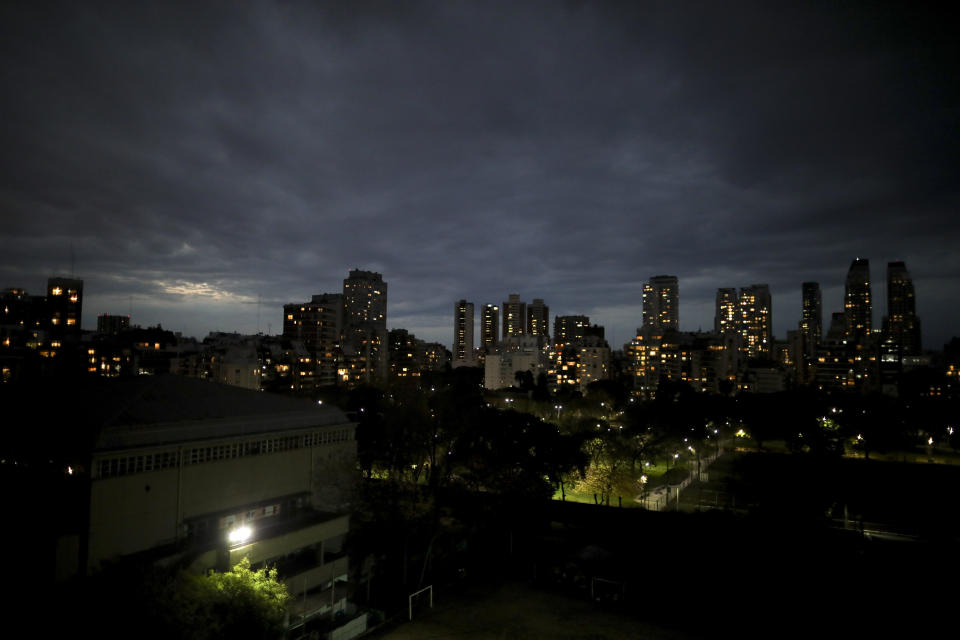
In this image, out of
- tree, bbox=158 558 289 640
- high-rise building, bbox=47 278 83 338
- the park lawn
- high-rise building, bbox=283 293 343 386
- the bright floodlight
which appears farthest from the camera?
high-rise building, bbox=47 278 83 338

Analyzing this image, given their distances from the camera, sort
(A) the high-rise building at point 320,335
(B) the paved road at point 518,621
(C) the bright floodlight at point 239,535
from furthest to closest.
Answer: (A) the high-rise building at point 320,335 → (C) the bright floodlight at point 239,535 → (B) the paved road at point 518,621

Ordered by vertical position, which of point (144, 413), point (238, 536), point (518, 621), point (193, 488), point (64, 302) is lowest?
point (518, 621)

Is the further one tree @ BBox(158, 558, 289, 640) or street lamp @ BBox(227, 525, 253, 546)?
street lamp @ BBox(227, 525, 253, 546)

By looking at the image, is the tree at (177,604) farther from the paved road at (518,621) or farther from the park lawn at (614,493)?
the park lawn at (614,493)

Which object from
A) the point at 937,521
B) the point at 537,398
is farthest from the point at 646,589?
the point at 537,398

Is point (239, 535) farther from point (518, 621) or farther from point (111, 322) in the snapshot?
point (111, 322)

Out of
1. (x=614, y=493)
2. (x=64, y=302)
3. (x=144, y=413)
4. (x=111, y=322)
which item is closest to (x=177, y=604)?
(x=144, y=413)

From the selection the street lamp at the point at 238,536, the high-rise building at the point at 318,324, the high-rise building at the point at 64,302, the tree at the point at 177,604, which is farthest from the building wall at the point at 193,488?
the high-rise building at the point at 64,302

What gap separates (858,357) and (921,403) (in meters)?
69.9

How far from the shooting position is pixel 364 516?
24.5 metres

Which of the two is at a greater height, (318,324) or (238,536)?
(318,324)

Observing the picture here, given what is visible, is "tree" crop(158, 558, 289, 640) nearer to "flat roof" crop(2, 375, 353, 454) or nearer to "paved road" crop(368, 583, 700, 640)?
"paved road" crop(368, 583, 700, 640)

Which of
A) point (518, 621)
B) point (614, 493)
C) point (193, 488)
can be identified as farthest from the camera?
point (614, 493)

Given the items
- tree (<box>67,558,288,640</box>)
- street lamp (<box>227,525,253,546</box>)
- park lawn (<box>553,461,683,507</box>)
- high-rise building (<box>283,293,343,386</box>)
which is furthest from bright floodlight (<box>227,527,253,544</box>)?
high-rise building (<box>283,293,343,386</box>)
